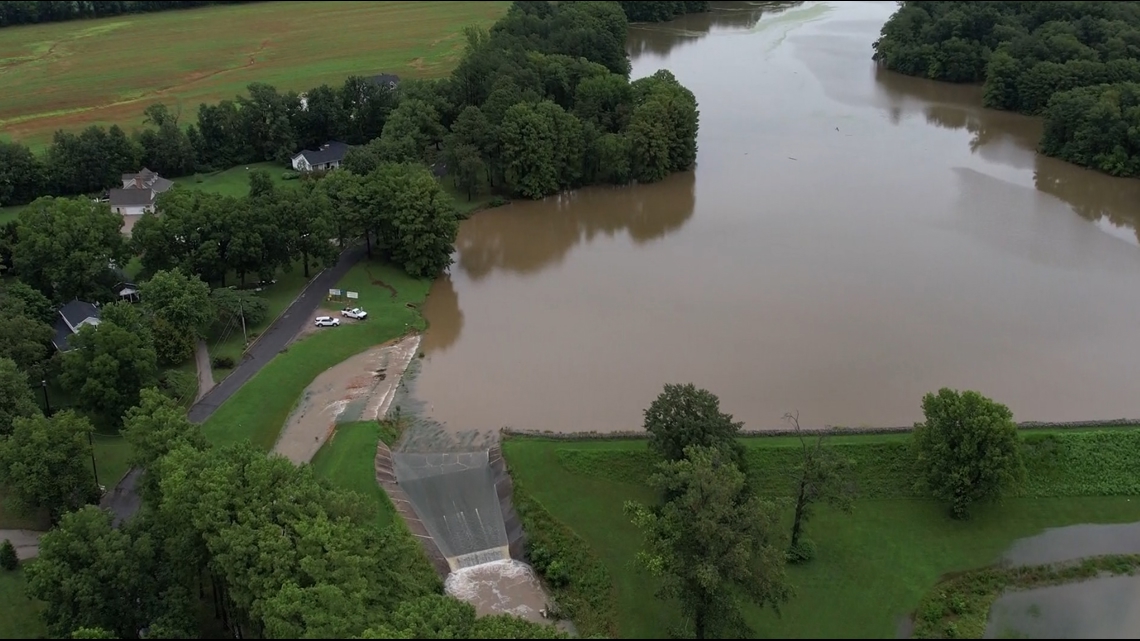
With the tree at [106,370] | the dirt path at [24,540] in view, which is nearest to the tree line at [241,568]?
the dirt path at [24,540]

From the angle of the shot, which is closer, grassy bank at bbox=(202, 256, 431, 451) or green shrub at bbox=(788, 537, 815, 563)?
green shrub at bbox=(788, 537, 815, 563)

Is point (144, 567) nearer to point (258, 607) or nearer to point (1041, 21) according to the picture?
point (258, 607)

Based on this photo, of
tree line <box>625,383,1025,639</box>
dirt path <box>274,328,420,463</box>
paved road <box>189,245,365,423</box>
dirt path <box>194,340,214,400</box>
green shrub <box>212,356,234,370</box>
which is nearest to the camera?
tree line <box>625,383,1025,639</box>

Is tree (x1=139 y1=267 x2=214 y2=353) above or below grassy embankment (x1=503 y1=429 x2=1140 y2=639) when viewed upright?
above

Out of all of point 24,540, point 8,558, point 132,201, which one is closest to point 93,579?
point 8,558

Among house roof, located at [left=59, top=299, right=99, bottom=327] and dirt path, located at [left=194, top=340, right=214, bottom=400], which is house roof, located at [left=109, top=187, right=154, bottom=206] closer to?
house roof, located at [left=59, top=299, right=99, bottom=327]

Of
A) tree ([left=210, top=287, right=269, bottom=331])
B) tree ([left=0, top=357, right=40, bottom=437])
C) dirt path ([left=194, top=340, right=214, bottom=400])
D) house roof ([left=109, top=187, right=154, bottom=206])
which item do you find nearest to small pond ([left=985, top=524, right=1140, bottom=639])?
dirt path ([left=194, top=340, right=214, bottom=400])
